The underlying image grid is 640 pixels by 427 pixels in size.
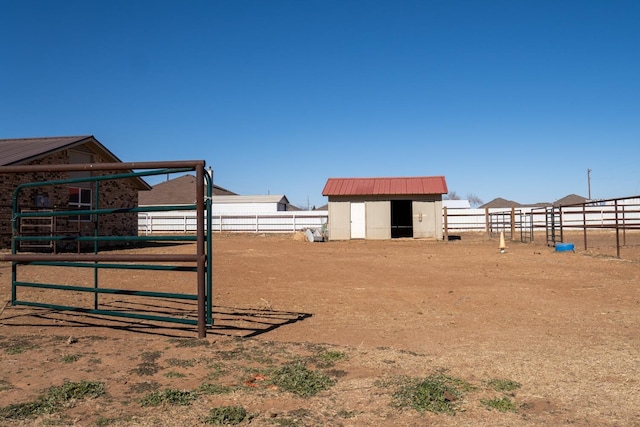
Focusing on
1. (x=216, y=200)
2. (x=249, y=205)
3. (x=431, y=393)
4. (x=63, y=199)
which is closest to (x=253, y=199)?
(x=249, y=205)

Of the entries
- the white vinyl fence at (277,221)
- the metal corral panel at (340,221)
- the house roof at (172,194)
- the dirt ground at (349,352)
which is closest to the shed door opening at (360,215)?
the metal corral panel at (340,221)

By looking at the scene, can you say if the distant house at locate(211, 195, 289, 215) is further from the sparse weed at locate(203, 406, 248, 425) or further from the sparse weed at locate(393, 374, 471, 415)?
the sparse weed at locate(203, 406, 248, 425)

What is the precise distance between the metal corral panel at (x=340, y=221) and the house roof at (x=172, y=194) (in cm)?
2791

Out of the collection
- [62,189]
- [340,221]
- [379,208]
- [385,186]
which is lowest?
[340,221]

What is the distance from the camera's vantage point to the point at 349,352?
4441 mm

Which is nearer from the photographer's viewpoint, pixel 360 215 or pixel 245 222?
pixel 360 215

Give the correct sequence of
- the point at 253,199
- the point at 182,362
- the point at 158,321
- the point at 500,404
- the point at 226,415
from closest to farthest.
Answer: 1. the point at 226,415
2. the point at 500,404
3. the point at 182,362
4. the point at 158,321
5. the point at 253,199

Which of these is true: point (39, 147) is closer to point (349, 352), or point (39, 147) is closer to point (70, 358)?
point (70, 358)

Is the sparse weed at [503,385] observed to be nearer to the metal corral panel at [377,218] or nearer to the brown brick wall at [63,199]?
the brown brick wall at [63,199]

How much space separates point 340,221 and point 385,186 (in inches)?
137

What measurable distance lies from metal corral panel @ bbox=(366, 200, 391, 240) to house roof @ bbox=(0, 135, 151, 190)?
44.0ft

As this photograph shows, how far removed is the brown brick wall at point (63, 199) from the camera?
1895 centimetres

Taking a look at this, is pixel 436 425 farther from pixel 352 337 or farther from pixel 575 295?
pixel 575 295

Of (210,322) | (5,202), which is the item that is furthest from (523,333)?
(5,202)
